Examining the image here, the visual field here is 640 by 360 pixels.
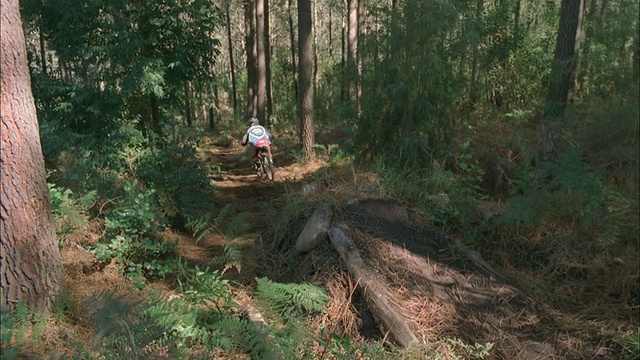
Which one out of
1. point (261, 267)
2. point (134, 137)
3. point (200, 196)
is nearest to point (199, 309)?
point (261, 267)

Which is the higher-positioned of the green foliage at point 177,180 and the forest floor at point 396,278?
the green foliage at point 177,180

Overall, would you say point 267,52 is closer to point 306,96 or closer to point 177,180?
point 306,96

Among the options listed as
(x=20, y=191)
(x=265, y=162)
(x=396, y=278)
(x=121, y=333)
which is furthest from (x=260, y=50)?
(x=121, y=333)

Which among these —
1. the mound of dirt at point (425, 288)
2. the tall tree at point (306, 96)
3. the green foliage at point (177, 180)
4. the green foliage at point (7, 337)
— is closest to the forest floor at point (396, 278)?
the mound of dirt at point (425, 288)

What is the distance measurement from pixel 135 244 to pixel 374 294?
3.02 metres

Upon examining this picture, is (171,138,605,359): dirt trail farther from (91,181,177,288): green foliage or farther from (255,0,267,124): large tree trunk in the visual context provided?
(255,0,267,124): large tree trunk

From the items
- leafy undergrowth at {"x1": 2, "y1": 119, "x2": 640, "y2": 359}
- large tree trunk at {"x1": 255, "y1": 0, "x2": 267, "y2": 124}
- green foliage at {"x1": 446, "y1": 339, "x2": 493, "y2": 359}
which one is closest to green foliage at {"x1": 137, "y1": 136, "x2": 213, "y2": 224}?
leafy undergrowth at {"x1": 2, "y1": 119, "x2": 640, "y2": 359}

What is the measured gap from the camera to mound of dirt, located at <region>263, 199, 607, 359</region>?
4.57m

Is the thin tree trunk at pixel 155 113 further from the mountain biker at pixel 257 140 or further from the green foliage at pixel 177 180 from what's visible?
the mountain biker at pixel 257 140

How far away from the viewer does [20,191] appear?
4.25 metres

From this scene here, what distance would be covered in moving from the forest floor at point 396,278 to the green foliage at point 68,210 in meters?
0.24

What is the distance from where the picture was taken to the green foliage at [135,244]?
5.57 meters

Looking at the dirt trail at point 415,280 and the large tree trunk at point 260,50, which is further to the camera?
the large tree trunk at point 260,50

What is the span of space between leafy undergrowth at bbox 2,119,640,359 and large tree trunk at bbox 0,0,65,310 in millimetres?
298
